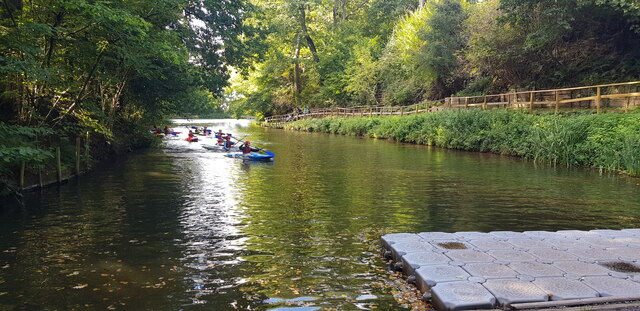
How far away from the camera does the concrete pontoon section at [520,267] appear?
14.1 ft

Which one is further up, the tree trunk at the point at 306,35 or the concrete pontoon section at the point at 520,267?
the tree trunk at the point at 306,35

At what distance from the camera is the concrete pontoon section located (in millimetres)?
4301

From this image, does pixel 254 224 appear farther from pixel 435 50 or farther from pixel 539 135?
pixel 435 50

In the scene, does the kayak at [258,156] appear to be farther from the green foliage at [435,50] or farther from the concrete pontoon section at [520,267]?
the concrete pontoon section at [520,267]

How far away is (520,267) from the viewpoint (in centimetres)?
514

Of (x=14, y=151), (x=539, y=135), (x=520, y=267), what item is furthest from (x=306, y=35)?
(x=520, y=267)

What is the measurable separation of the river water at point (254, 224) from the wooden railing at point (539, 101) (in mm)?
5068

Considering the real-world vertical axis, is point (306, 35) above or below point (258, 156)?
above

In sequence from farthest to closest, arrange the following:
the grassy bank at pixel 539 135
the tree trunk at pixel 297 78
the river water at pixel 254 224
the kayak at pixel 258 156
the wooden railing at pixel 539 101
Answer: the tree trunk at pixel 297 78
the kayak at pixel 258 156
the wooden railing at pixel 539 101
the grassy bank at pixel 539 135
the river water at pixel 254 224

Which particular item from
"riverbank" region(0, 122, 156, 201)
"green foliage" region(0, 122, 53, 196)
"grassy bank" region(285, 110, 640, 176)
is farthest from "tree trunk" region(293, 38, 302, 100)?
"green foliage" region(0, 122, 53, 196)

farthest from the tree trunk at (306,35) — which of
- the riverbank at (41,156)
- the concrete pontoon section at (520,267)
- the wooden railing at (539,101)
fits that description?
the concrete pontoon section at (520,267)

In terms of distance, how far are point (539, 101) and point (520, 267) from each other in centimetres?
2071

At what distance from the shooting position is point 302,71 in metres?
60.2

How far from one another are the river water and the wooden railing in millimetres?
5068
